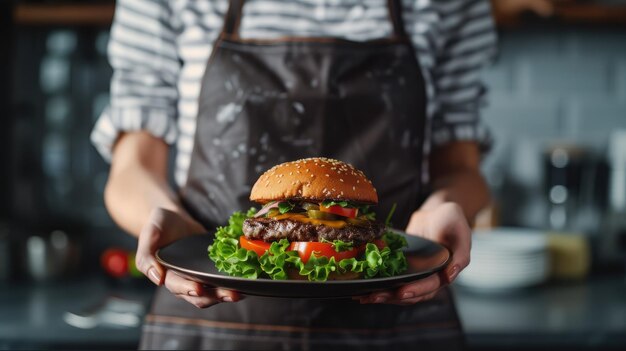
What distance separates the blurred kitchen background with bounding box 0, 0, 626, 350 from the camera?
238cm

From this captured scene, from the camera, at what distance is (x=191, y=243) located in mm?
1063

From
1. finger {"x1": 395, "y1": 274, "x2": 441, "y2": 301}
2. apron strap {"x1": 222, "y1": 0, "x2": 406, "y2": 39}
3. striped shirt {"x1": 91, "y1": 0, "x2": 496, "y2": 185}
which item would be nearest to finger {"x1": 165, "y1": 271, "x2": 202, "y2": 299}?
finger {"x1": 395, "y1": 274, "x2": 441, "y2": 301}

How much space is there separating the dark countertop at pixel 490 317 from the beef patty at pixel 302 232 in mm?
979

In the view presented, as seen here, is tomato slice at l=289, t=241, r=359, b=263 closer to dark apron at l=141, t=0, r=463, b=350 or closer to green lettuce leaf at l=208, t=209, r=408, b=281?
green lettuce leaf at l=208, t=209, r=408, b=281

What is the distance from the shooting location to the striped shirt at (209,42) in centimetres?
129

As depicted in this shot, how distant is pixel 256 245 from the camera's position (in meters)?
1.02

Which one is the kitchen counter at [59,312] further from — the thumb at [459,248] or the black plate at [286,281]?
the thumb at [459,248]

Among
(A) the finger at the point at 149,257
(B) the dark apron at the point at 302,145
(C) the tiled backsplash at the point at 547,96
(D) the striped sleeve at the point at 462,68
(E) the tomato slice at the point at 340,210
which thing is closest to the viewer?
(A) the finger at the point at 149,257

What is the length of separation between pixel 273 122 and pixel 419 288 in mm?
438

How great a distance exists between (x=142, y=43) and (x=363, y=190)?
57 centimetres

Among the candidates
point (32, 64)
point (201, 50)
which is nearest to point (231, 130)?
point (201, 50)

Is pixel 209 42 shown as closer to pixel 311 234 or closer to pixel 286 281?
pixel 311 234

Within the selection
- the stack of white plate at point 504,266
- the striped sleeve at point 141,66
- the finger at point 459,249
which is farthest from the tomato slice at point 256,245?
the stack of white plate at point 504,266

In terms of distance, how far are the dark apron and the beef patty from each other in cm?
19
